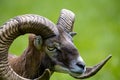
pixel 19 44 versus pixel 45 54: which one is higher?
pixel 19 44

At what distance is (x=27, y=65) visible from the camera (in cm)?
1681

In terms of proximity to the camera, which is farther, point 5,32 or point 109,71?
point 109,71

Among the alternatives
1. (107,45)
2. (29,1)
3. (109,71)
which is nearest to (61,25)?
(109,71)

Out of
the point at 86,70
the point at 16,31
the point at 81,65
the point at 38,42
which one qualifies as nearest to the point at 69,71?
the point at 81,65

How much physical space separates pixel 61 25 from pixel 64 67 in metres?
0.94

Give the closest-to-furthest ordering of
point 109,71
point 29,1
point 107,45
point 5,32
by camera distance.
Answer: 1. point 5,32
2. point 109,71
3. point 107,45
4. point 29,1

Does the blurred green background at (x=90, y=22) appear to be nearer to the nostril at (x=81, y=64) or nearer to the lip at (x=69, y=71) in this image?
the lip at (x=69, y=71)

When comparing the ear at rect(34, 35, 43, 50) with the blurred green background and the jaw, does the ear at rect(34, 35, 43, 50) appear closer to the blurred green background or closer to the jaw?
the jaw

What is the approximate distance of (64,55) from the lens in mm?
16359

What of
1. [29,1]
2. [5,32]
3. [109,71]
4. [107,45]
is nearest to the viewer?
[5,32]

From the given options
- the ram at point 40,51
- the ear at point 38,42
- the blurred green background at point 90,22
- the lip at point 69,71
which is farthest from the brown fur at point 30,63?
the blurred green background at point 90,22

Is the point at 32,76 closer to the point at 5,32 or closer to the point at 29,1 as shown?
the point at 5,32

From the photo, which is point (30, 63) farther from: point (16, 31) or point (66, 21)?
point (66, 21)

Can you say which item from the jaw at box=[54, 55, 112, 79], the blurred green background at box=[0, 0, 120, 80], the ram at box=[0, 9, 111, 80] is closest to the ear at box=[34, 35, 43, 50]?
the ram at box=[0, 9, 111, 80]
